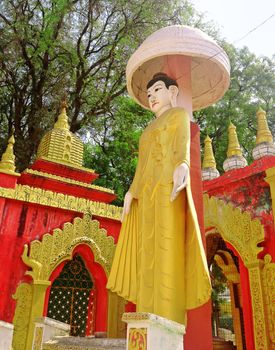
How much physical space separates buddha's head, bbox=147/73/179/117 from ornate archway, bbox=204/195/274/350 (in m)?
2.29

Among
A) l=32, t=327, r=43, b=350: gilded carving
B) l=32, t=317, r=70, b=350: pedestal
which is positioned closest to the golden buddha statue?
l=32, t=317, r=70, b=350: pedestal

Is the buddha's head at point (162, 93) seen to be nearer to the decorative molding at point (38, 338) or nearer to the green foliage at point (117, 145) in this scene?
the decorative molding at point (38, 338)

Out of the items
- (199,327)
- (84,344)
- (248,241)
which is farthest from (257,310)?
(84,344)

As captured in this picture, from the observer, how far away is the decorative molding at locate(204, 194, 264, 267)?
5.66m

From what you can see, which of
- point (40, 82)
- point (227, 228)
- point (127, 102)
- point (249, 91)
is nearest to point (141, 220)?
point (227, 228)

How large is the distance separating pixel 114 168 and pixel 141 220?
38.9 ft

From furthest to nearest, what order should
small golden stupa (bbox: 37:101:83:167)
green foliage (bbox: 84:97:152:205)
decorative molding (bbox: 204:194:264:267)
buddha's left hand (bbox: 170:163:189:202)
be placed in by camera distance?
green foliage (bbox: 84:97:152:205)
small golden stupa (bbox: 37:101:83:167)
decorative molding (bbox: 204:194:264:267)
buddha's left hand (bbox: 170:163:189:202)

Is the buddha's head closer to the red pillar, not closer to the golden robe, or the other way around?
the golden robe

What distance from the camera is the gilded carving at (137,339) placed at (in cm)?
289

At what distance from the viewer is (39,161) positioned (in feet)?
30.5

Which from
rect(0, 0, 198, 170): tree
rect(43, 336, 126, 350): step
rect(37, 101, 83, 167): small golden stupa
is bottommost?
rect(43, 336, 126, 350): step

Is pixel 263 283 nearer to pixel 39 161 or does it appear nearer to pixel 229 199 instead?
pixel 229 199

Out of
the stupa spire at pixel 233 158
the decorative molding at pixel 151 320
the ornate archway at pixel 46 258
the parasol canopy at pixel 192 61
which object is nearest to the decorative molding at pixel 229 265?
the stupa spire at pixel 233 158

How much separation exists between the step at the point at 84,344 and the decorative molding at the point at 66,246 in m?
2.29
